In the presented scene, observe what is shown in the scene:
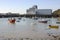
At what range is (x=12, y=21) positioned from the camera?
76.4m

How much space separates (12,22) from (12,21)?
40 centimetres

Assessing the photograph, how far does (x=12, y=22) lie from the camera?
76.4 metres
